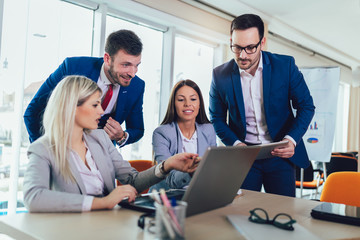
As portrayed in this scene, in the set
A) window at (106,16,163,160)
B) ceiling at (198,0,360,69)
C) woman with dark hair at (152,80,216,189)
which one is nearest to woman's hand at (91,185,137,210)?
woman with dark hair at (152,80,216,189)

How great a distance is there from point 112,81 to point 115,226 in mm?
1538

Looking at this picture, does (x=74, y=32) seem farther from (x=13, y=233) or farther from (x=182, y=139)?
(x=13, y=233)

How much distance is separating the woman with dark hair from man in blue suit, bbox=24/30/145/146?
30cm

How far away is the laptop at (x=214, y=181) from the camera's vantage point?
109 centimetres

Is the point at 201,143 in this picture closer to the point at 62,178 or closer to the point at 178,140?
the point at 178,140

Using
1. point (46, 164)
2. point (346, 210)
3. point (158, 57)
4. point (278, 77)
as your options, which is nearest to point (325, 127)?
point (158, 57)

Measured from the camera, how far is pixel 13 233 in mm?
1044

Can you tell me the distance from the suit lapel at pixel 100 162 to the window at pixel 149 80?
99.4 inches

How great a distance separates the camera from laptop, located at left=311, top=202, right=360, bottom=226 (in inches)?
48.3

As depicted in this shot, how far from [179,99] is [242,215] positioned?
1.28 m

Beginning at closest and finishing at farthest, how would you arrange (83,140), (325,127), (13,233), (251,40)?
(13,233) < (83,140) < (251,40) < (325,127)

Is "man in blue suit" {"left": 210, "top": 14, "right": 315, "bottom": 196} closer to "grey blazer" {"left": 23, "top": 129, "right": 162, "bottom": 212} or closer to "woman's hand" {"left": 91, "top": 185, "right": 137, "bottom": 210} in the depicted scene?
"grey blazer" {"left": 23, "top": 129, "right": 162, "bottom": 212}

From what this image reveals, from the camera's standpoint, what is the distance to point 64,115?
5.04 ft

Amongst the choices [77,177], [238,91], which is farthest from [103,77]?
[77,177]
